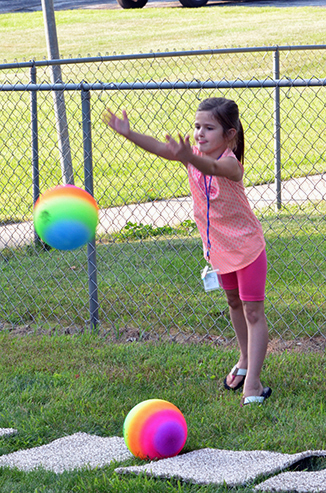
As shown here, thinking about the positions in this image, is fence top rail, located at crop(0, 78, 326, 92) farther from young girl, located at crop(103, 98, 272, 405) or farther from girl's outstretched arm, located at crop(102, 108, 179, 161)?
girl's outstretched arm, located at crop(102, 108, 179, 161)

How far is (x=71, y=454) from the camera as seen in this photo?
2.86 m

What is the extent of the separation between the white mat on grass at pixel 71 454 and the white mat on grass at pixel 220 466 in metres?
0.18

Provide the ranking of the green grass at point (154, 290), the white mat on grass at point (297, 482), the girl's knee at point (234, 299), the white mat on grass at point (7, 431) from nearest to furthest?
the white mat on grass at point (297, 482)
the white mat on grass at point (7, 431)
the girl's knee at point (234, 299)
the green grass at point (154, 290)

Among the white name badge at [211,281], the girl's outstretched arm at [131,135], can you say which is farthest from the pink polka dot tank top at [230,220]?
the girl's outstretched arm at [131,135]

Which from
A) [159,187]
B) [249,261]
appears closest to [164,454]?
[249,261]

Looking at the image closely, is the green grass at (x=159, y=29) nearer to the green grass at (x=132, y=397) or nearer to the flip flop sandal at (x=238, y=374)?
the green grass at (x=132, y=397)

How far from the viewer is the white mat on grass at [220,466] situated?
254cm

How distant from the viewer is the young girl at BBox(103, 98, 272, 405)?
3.12m

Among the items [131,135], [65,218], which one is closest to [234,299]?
[65,218]

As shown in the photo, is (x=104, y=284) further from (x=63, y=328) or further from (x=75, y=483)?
(x=75, y=483)

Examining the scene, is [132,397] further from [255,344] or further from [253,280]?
[253,280]

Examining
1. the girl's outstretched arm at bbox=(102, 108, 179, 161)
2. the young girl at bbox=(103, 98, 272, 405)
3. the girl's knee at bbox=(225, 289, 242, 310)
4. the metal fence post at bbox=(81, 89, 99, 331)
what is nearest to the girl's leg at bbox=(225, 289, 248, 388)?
the girl's knee at bbox=(225, 289, 242, 310)

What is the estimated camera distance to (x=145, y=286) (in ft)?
17.2

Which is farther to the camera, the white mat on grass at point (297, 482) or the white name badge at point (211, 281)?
the white name badge at point (211, 281)
